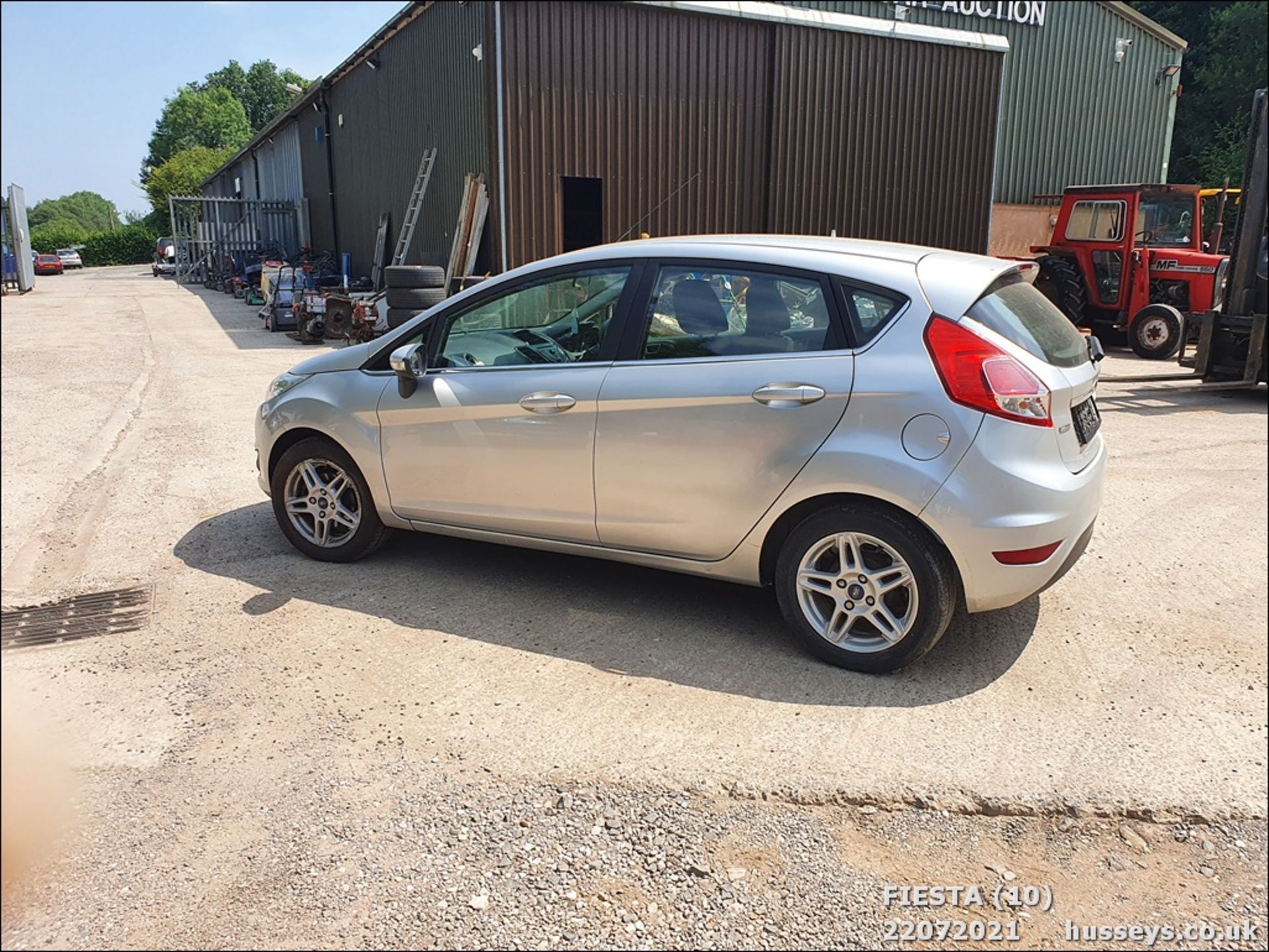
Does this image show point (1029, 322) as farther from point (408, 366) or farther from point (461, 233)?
point (461, 233)

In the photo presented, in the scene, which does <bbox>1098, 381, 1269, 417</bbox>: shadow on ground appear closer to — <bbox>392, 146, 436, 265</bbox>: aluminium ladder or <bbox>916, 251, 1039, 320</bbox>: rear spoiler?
<bbox>916, 251, 1039, 320</bbox>: rear spoiler

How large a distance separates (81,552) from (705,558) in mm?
3558

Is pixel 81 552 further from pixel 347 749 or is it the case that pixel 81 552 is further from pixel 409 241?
pixel 409 241

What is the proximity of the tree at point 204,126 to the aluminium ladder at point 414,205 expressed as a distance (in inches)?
1799

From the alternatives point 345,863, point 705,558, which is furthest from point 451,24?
point 345,863

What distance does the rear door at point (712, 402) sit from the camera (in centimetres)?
387

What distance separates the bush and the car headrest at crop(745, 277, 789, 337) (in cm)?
6685

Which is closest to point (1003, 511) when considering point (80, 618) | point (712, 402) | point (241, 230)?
point (712, 402)

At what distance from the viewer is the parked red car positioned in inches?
1797

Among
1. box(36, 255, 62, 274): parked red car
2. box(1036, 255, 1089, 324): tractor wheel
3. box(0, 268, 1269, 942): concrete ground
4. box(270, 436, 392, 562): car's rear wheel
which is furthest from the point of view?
box(36, 255, 62, 274): parked red car

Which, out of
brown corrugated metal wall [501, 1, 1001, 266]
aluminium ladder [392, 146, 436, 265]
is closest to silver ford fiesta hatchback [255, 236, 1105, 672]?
brown corrugated metal wall [501, 1, 1001, 266]

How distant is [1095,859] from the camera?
2.77m

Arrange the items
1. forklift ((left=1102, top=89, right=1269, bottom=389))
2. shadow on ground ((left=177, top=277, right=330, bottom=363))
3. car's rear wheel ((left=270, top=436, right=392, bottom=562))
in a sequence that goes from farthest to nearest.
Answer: shadow on ground ((left=177, top=277, right=330, bottom=363)), forklift ((left=1102, top=89, right=1269, bottom=389)), car's rear wheel ((left=270, top=436, right=392, bottom=562))

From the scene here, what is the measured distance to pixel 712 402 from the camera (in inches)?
157
